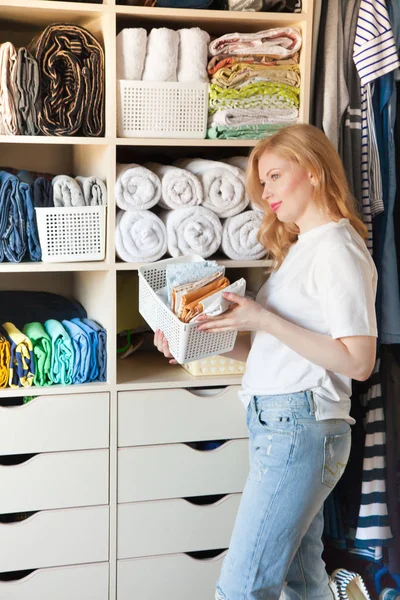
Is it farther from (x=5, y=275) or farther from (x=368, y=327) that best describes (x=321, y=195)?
(x=5, y=275)

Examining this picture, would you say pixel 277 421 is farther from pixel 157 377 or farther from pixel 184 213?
pixel 184 213

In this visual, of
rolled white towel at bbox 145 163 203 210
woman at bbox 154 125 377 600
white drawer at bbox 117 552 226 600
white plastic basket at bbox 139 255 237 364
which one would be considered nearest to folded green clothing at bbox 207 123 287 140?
rolled white towel at bbox 145 163 203 210

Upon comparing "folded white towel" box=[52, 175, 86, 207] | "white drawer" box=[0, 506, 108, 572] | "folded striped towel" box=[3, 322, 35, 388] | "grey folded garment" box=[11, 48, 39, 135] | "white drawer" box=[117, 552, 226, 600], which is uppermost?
"grey folded garment" box=[11, 48, 39, 135]

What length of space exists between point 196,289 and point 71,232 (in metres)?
0.42

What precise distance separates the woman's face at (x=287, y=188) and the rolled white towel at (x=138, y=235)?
32cm

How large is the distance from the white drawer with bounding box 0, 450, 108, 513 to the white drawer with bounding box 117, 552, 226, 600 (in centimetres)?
22

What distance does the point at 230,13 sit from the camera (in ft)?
6.49

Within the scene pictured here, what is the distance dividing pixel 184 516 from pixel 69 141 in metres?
1.07

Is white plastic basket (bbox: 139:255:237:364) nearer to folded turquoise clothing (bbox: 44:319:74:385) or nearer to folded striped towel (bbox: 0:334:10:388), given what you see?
folded turquoise clothing (bbox: 44:319:74:385)

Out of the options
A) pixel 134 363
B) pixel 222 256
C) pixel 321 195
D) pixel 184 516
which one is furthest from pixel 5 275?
pixel 321 195

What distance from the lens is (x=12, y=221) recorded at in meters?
1.96

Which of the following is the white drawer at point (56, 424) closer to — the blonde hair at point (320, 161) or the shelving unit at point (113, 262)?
the shelving unit at point (113, 262)

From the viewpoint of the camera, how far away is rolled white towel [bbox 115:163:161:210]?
194 centimetres

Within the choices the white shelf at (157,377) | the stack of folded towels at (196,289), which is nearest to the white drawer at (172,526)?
the white shelf at (157,377)
